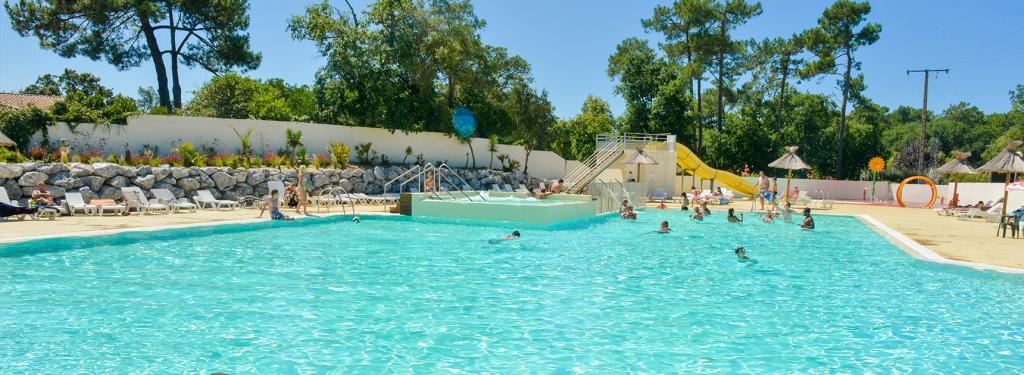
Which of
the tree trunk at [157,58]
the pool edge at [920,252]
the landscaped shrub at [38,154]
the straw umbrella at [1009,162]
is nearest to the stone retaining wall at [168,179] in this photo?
the landscaped shrub at [38,154]

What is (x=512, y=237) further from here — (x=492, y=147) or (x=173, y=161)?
(x=492, y=147)

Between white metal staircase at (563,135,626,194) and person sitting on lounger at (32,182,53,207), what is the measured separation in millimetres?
15683

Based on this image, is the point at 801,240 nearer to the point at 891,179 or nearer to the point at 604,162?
the point at 604,162

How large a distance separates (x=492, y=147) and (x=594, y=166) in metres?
5.88

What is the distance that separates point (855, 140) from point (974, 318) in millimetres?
37429

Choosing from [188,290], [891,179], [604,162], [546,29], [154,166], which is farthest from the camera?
[891,179]

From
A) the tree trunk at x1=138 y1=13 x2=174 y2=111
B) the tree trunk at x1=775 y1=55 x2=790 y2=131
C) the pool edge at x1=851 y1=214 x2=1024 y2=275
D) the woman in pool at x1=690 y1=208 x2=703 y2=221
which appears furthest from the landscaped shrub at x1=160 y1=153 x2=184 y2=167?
the tree trunk at x1=775 y1=55 x2=790 y2=131

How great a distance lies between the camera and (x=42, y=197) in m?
13.9

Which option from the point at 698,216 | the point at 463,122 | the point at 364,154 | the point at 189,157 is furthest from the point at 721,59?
the point at 189,157

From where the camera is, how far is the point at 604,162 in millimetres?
26375

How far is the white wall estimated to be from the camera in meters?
18.6

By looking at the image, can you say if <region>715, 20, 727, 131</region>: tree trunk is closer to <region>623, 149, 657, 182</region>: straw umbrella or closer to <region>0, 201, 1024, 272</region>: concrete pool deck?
<region>623, 149, 657, 182</region>: straw umbrella

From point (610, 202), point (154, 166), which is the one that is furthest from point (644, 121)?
point (154, 166)

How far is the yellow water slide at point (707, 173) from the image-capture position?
29344mm
